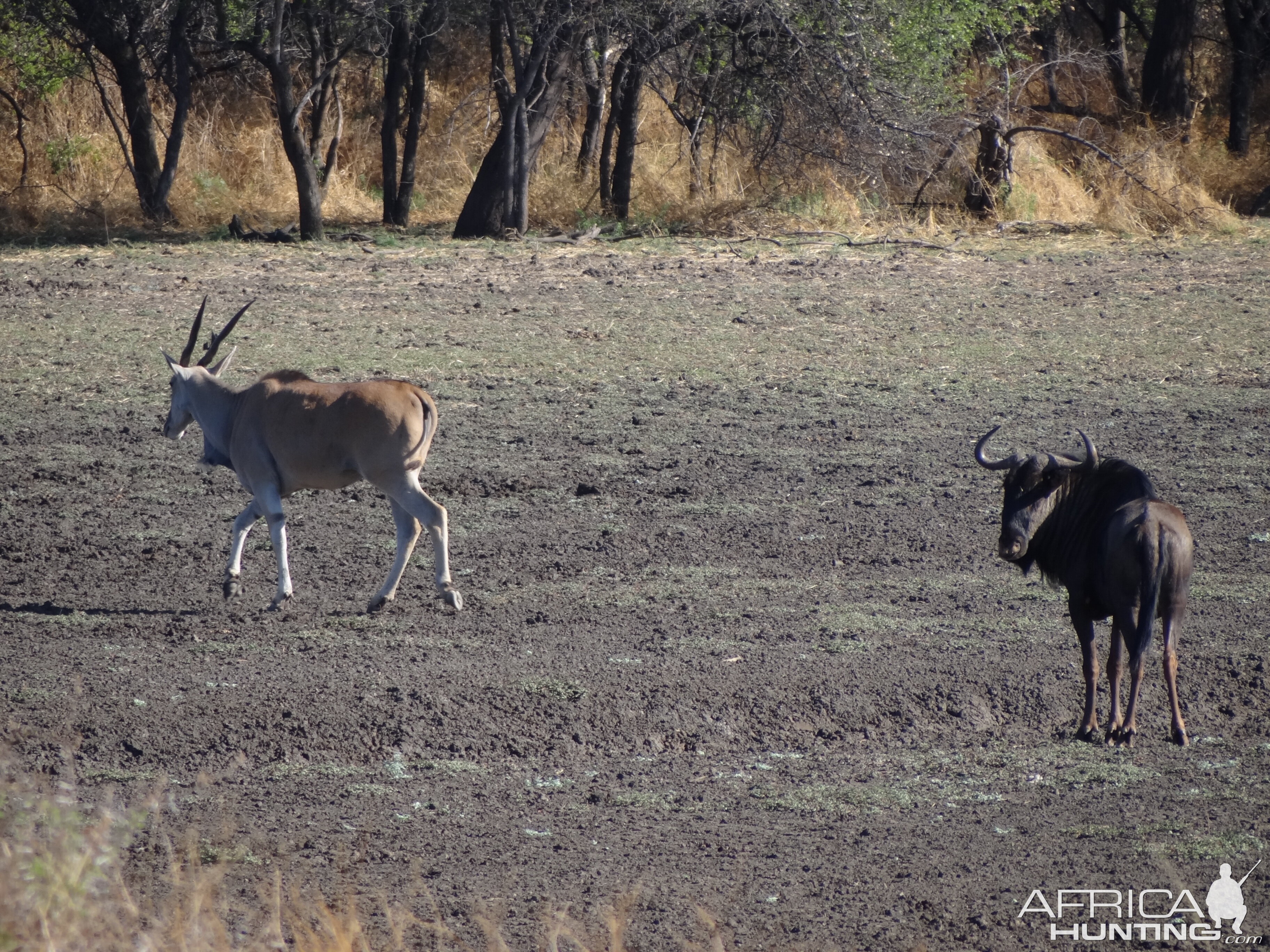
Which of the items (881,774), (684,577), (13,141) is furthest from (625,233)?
(881,774)

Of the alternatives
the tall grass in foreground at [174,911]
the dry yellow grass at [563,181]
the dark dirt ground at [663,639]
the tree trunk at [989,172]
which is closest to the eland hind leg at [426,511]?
the dark dirt ground at [663,639]

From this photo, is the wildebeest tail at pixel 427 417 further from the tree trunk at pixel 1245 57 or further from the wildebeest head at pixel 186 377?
the tree trunk at pixel 1245 57

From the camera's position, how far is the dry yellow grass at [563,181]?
63.3 ft

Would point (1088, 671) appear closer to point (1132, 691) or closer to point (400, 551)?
point (1132, 691)

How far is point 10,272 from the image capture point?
51.6 feet

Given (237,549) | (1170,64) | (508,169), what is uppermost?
(1170,64)

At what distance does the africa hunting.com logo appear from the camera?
13.6ft

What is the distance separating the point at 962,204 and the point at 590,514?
515 inches

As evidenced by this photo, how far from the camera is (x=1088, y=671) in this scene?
543 centimetres

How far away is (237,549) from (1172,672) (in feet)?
13.7

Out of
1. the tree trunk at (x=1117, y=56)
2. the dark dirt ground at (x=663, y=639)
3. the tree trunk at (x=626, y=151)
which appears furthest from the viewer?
the tree trunk at (x=1117, y=56)

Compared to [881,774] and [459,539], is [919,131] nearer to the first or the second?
[459,539]

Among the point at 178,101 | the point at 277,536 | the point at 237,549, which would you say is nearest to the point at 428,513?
the point at 277,536

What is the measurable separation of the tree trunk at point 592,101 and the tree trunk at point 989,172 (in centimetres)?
529
